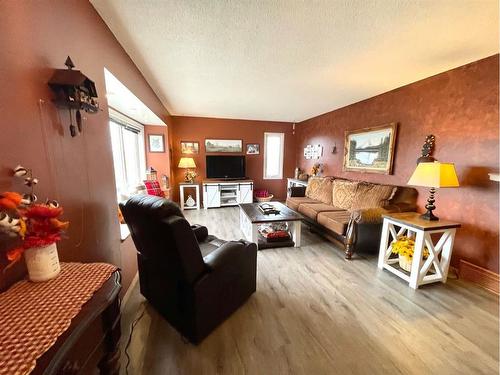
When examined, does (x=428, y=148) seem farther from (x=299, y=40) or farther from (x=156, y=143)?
(x=156, y=143)

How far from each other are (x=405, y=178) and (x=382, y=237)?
1.12 metres

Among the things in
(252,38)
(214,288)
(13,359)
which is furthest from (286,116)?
(13,359)

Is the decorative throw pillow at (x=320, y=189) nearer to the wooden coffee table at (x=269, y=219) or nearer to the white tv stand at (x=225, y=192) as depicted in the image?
the wooden coffee table at (x=269, y=219)

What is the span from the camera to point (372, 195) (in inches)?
→ 118

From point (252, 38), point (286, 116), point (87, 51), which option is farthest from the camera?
point (286, 116)

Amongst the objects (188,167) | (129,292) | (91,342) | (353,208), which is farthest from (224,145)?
(91,342)

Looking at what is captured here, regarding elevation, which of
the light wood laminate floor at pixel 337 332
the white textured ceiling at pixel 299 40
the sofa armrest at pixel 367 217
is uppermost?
the white textured ceiling at pixel 299 40

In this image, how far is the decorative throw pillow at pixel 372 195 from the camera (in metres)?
2.87

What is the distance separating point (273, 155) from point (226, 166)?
1427 mm

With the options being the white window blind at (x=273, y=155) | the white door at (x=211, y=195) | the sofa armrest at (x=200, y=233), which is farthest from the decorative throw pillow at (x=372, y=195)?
the white door at (x=211, y=195)

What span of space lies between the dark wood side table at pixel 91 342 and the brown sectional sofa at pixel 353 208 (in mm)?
2502

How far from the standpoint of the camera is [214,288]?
4.69ft

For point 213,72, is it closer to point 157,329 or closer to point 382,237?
point 157,329

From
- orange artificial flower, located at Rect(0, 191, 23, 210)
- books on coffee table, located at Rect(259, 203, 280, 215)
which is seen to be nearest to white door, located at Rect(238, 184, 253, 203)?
books on coffee table, located at Rect(259, 203, 280, 215)
